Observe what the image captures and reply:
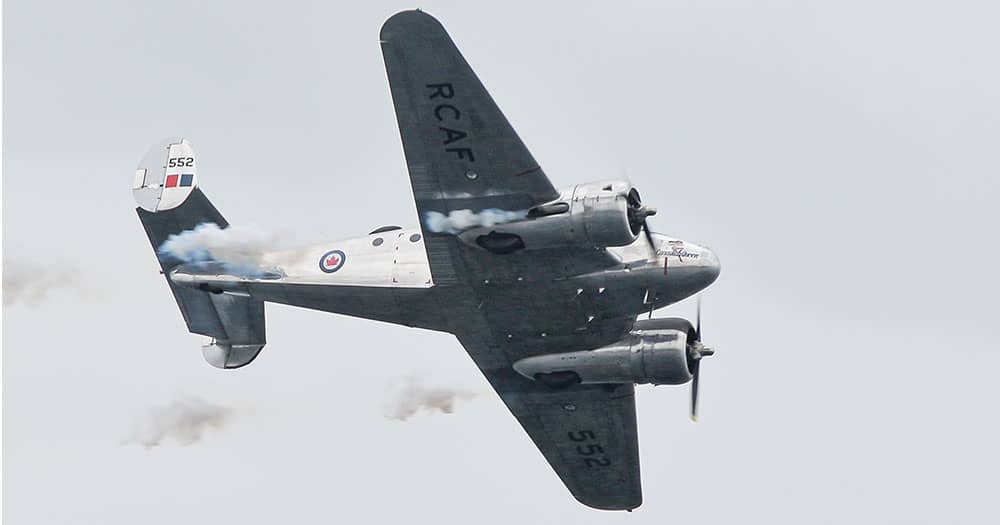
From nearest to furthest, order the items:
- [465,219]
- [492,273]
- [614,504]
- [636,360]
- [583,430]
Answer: [465,219] < [492,273] < [636,360] < [583,430] < [614,504]

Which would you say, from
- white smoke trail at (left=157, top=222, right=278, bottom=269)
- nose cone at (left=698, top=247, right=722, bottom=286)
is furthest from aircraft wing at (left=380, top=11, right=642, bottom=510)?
white smoke trail at (left=157, top=222, right=278, bottom=269)

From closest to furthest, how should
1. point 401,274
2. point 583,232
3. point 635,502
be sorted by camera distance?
point 583,232 → point 401,274 → point 635,502

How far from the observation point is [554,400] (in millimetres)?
50562

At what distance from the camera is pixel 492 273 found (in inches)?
1731

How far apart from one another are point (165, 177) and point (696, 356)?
1766 cm

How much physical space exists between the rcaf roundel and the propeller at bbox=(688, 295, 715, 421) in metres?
10.7

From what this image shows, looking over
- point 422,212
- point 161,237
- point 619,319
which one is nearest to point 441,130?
point 422,212

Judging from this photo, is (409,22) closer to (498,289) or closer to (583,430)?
(498,289)

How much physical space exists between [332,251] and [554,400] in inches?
368

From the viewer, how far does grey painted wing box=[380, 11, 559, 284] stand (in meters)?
40.0

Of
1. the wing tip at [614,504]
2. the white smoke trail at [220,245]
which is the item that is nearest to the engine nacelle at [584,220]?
the white smoke trail at [220,245]

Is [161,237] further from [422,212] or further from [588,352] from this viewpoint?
[588,352]

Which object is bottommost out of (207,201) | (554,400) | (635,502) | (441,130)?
(635,502)

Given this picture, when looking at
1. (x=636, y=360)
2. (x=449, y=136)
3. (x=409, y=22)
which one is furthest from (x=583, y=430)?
(x=409, y=22)
